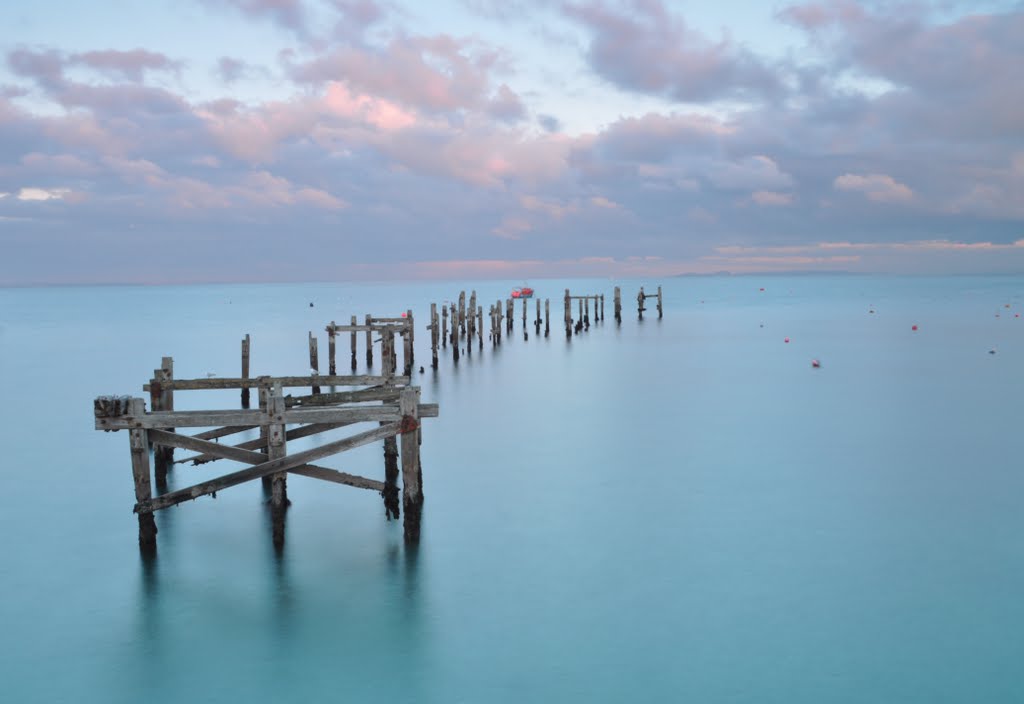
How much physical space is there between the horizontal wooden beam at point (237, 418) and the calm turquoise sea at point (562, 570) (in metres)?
2.30

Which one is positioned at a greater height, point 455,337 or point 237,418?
point 237,418

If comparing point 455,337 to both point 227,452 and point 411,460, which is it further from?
point 227,452

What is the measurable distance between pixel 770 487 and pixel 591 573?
6.59 metres

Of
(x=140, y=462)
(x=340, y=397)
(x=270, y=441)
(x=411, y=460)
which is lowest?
(x=411, y=460)

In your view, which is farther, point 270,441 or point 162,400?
point 162,400

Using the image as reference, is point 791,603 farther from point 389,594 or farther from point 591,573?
point 389,594

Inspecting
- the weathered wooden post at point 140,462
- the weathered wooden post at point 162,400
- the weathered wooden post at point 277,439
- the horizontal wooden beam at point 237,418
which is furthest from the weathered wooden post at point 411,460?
the weathered wooden post at point 162,400

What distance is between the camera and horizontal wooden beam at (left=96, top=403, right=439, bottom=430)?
11.4 metres

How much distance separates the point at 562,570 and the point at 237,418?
17.5ft

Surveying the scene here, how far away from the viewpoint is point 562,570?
1262 cm

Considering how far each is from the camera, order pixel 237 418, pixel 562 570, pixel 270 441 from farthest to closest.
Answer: pixel 562 570, pixel 270 441, pixel 237 418

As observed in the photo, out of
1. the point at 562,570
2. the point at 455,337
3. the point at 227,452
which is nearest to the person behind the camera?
the point at 227,452

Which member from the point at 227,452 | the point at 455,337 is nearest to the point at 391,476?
the point at 227,452

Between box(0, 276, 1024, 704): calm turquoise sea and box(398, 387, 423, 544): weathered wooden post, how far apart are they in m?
0.56
